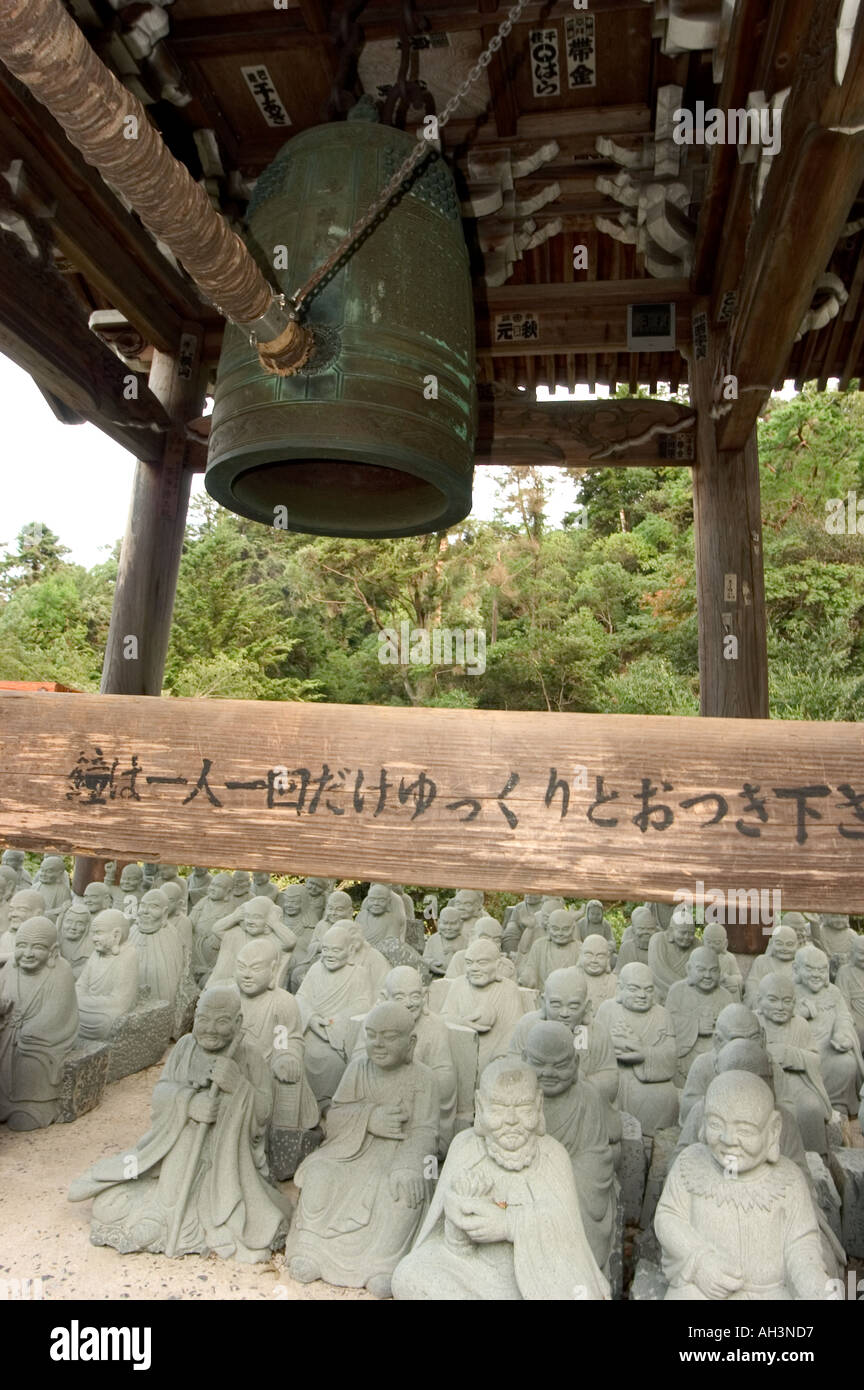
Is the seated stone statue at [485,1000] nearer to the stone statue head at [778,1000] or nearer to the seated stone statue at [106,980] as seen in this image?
the stone statue head at [778,1000]

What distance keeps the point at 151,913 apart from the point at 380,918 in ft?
5.82

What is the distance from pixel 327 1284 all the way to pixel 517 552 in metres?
15.9

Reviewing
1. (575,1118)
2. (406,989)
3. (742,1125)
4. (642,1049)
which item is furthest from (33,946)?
(742,1125)

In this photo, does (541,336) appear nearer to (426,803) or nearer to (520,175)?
(520,175)

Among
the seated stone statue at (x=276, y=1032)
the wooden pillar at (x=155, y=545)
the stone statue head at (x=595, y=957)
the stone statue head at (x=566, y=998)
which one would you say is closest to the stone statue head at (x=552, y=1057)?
the stone statue head at (x=566, y=998)

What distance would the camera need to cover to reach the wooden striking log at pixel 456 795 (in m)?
1.89

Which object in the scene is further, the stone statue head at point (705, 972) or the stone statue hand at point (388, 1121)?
the stone statue head at point (705, 972)

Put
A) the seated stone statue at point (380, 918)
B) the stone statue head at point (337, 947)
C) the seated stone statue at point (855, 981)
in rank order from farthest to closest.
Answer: the seated stone statue at point (380, 918), the seated stone statue at point (855, 981), the stone statue head at point (337, 947)

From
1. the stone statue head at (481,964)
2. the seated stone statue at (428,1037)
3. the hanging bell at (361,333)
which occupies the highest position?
the hanging bell at (361,333)

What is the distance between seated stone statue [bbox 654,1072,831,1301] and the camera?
8.99 ft

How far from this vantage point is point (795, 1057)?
4.42 m

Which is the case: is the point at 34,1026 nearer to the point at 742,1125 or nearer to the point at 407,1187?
the point at 407,1187

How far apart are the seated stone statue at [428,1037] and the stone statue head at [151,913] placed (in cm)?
225

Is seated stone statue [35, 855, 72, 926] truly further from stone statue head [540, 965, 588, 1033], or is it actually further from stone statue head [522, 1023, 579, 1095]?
stone statue head [522, 1023, 579, 1095]
